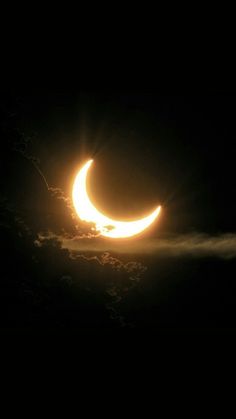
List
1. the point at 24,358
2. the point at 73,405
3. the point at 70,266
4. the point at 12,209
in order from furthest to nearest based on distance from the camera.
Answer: the point at 70,266 < the point at 12,209 < the point at 24,358 < the point at 73,405

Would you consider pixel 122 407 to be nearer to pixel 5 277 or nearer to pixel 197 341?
pixel 197 341

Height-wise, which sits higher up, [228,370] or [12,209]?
[12,209]

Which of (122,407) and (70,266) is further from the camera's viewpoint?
(70,266)

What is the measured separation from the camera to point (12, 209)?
5.72 metres

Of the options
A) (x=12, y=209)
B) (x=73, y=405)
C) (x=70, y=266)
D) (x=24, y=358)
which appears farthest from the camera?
(x=70, y=266)

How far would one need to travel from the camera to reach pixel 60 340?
5207 millimetres

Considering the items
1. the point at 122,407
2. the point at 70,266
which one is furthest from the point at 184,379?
the point at 70,266

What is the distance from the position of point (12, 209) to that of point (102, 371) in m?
2.32

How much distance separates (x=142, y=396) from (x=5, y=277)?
243cm

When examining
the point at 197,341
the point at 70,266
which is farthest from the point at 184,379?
the point at 70,266

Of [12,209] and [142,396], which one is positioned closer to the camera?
[142,396]

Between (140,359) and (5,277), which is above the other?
(5,277)

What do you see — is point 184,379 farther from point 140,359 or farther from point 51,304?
point 51,304

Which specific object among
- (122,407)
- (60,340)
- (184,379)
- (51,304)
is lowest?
(122,407)
